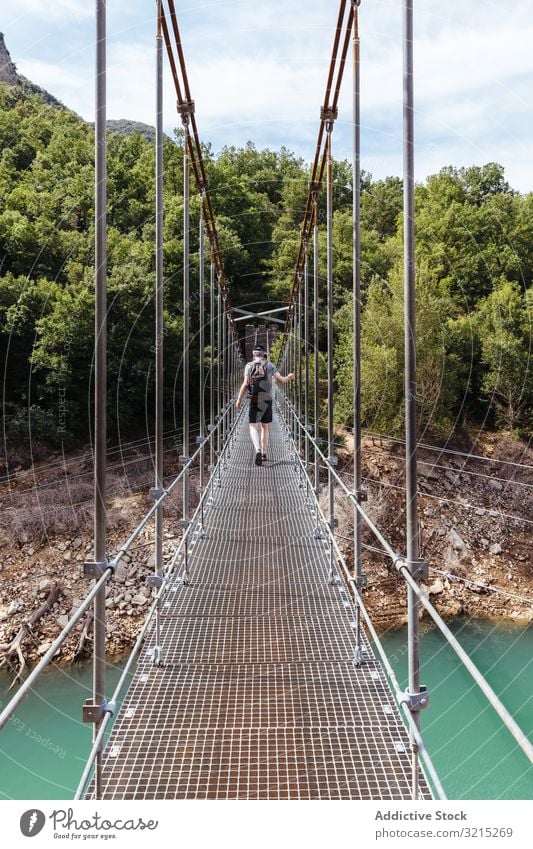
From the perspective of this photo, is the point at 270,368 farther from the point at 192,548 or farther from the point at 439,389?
the point at 439,389

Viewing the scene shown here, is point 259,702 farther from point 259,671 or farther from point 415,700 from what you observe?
point 415,700

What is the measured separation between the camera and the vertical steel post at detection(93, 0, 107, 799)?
169 cm

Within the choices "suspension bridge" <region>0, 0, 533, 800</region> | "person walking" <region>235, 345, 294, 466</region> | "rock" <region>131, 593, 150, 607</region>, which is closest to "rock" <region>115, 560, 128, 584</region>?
"rock" <region>131, 593, 150, 607</region>

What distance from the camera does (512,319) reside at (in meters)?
16.2

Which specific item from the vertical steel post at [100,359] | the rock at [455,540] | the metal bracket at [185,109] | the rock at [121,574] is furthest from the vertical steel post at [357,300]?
the rock at [455,540]

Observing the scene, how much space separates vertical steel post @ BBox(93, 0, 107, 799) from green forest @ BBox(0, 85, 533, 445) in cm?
993

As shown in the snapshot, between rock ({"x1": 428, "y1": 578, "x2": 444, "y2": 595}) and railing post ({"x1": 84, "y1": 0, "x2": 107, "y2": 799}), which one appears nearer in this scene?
railing post ({"x1": 84, "y1": 0, "x2": 107, "y2": 799})

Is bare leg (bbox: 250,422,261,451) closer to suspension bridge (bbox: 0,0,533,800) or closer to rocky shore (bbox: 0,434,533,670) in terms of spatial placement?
suspension bridge (bbox: 0,0,533,800)

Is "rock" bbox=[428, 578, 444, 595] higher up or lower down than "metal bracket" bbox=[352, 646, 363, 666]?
lower down

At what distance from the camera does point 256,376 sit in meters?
4.44

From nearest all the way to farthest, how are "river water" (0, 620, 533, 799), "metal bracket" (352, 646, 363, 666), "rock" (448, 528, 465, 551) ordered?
"metal bracket" (352, 646, 363, 666)
"river water" (0, 620, 533, 799)
"rock" (448, 528, 465, 551)

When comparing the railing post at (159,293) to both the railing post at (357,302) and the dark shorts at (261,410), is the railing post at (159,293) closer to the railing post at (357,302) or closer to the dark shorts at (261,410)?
the railing post at (357,302)

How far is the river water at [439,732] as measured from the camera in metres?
6.68

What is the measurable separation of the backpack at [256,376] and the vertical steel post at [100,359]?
269cm
